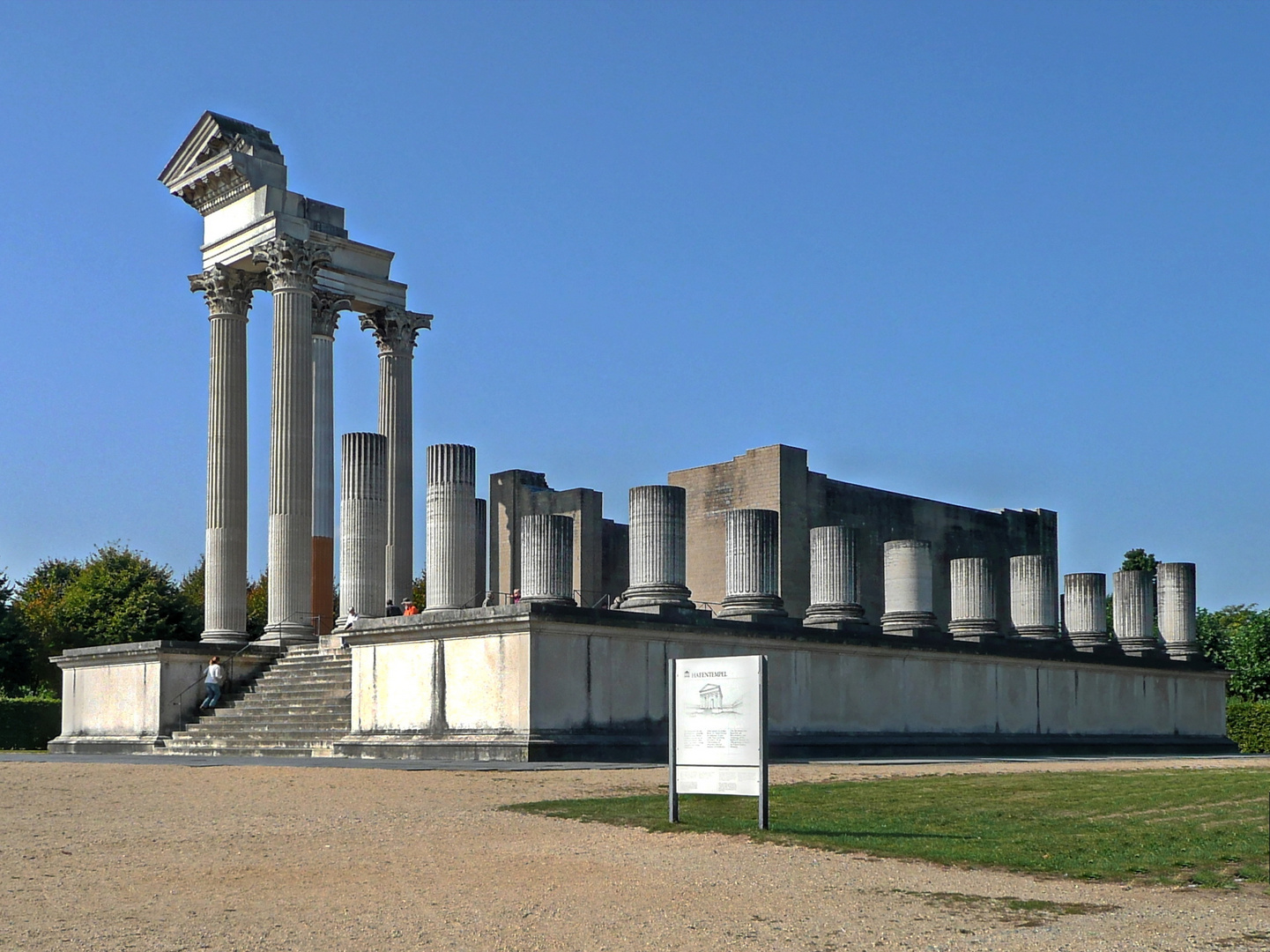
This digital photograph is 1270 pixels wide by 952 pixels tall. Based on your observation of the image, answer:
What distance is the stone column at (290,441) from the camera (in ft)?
120

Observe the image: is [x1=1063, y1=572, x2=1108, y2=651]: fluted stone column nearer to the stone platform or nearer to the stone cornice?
the stone platform

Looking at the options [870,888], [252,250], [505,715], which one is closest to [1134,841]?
[870,888]

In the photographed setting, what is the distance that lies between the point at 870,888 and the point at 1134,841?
3.40 meters

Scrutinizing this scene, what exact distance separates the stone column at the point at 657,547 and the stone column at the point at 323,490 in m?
11.8

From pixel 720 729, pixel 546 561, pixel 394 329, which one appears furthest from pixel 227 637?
pixel 720 729

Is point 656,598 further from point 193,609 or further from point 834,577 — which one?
point 193,609

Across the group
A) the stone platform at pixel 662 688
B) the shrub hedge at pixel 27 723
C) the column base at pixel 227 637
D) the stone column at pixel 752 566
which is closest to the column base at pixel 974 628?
the stone platform at pixel 662 688

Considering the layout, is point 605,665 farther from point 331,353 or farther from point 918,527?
point 918,527

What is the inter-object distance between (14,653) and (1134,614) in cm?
3907

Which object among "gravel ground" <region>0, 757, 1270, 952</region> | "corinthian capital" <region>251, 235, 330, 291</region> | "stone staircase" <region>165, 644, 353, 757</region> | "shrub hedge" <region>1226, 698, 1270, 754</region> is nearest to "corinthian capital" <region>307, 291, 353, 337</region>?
"corinthian capital" <region>251, 235, 330, 291</region>

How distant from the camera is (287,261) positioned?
37.4m

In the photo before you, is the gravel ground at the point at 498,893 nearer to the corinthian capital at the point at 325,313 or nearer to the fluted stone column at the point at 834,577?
the fluted stone column at the point at 834,577

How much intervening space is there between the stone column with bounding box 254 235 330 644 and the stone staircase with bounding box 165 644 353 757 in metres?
2.63

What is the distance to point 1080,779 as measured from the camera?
20.6m
